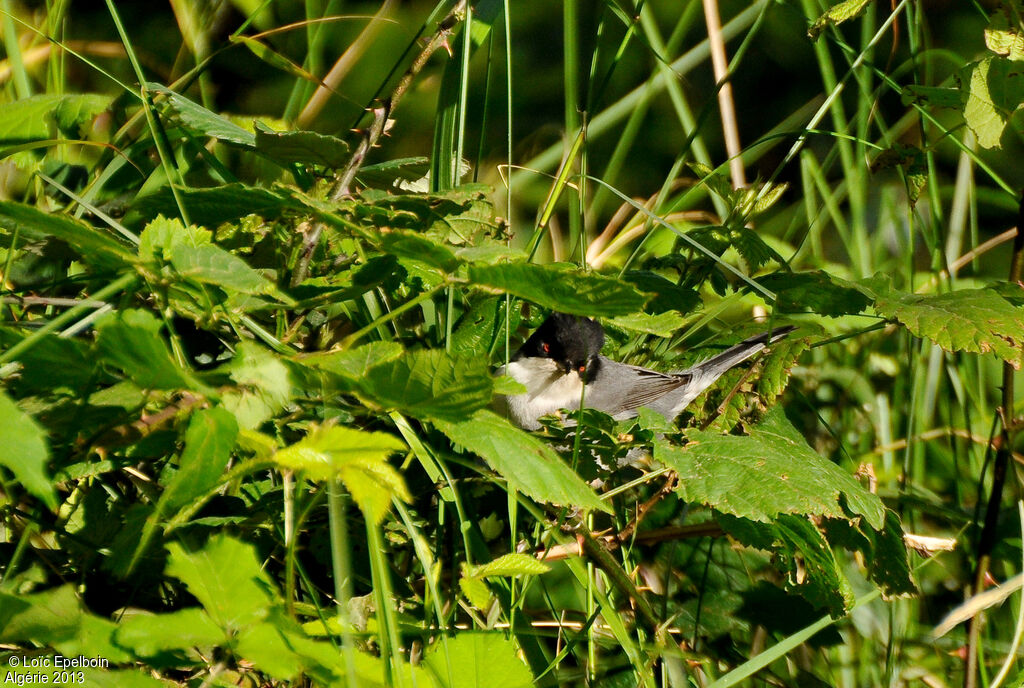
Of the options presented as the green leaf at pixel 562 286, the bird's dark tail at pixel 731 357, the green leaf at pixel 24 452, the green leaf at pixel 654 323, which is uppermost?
the green leaf at pixel 562 286

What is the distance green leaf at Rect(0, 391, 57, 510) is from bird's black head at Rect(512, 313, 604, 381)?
2.08 m

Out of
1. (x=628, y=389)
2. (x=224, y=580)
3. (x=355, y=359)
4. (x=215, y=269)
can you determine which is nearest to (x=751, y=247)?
(x=628, y=389)

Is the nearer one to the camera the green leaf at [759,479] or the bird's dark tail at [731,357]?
the green leaf at [759,479]

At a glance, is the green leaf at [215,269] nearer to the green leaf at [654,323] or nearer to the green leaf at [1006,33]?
the green leaf at [654,323]

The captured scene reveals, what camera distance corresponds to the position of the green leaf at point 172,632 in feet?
3.74

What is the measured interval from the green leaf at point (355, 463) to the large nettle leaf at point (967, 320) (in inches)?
45.7

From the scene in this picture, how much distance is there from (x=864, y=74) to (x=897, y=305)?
1.45 metres

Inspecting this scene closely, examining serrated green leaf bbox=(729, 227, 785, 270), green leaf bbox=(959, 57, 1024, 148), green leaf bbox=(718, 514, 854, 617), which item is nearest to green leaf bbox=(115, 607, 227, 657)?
green leaf bbox=(718, 514, 854, 617)

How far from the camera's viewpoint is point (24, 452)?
990mm

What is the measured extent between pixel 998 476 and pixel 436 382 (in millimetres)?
1638

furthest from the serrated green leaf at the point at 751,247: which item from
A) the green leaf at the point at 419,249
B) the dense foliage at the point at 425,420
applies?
the green leaf at the point at 419,249

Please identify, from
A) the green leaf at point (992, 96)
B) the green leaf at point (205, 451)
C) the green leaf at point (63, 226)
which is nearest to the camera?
the green leaf at point (205, 451)

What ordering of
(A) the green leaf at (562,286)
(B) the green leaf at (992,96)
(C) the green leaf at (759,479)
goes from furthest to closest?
(B) the green leaf at (992,96), (C) the green leaf at (759,479), (A) the green leaf at (562,286)

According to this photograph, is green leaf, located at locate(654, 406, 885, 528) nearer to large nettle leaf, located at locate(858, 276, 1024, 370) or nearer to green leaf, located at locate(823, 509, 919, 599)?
green leaf, located at locate(823, 509, 919, 599)
